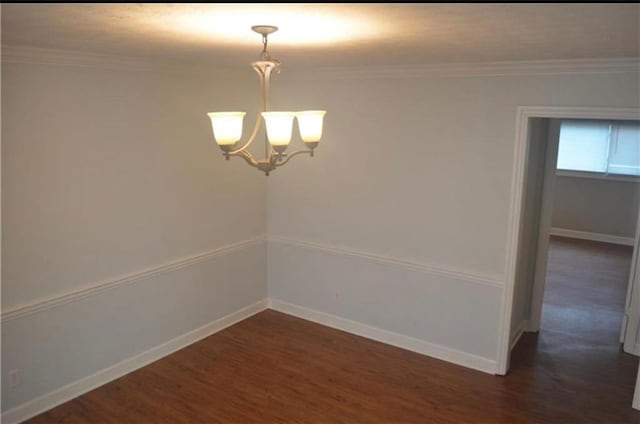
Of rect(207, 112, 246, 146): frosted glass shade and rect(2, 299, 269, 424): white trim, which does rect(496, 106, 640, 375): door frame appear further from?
rect(2, 299, 269, 424): white trim

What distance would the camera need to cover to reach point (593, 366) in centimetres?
404

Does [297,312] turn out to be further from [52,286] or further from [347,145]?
[52,286]

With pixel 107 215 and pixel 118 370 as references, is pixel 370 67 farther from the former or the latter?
pixel 118 370

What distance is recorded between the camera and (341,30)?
2.20 metres

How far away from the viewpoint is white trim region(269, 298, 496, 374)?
13.1 ft

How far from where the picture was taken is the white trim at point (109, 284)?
3.13 metres

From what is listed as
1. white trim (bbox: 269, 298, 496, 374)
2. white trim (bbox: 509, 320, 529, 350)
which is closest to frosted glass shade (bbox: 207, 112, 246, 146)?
white trim (bbox: 269, 298, 496, 374)

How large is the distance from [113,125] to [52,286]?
47.4 inches

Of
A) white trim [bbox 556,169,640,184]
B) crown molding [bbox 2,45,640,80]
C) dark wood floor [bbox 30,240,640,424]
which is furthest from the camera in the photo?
white trim [bbox 556,169,640,184]

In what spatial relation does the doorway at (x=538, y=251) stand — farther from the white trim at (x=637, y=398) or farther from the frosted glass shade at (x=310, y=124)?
the frosted glass shade at (x=310, y=124)

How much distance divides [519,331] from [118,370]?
3.59m

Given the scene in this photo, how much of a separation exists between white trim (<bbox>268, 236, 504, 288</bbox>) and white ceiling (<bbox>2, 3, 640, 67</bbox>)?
1.69 meters

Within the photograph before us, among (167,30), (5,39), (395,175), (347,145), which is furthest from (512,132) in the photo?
(5,39)

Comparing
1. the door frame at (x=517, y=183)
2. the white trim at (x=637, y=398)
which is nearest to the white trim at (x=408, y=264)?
the door frame at (x=517, y=183)
